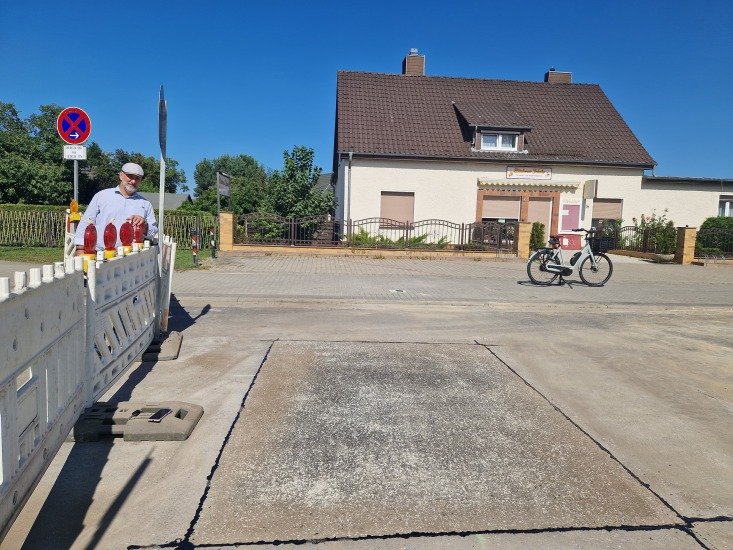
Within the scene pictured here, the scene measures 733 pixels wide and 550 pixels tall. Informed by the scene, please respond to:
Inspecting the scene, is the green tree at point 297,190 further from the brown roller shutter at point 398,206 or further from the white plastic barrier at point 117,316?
the white plastic barrier at point 117,316

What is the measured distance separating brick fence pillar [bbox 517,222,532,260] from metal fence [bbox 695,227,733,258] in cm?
697

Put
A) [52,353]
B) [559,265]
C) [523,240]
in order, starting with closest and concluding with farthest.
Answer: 1. [52,353]
2. [559,265]
3. [523,240]

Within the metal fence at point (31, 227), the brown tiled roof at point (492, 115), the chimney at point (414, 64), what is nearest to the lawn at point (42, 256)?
the metal fence at point (31, 227)

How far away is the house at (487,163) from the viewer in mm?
25266

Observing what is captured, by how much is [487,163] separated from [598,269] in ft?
44.3

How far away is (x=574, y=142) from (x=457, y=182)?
22.0ft

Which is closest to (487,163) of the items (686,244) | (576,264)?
(686,244)

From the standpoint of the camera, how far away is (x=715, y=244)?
21.3 meters

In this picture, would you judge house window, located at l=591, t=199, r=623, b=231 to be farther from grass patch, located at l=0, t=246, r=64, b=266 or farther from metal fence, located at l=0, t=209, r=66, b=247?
metal fence, located at l=0, t=209, r=66, b=247

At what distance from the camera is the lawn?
15094 millimetres

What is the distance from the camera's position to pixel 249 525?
2.76 metres

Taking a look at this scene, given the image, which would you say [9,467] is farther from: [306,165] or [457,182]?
[457,182]

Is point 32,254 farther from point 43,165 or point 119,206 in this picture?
point 43,165

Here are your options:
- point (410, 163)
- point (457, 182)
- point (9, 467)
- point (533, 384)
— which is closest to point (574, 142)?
point (457, 182)
